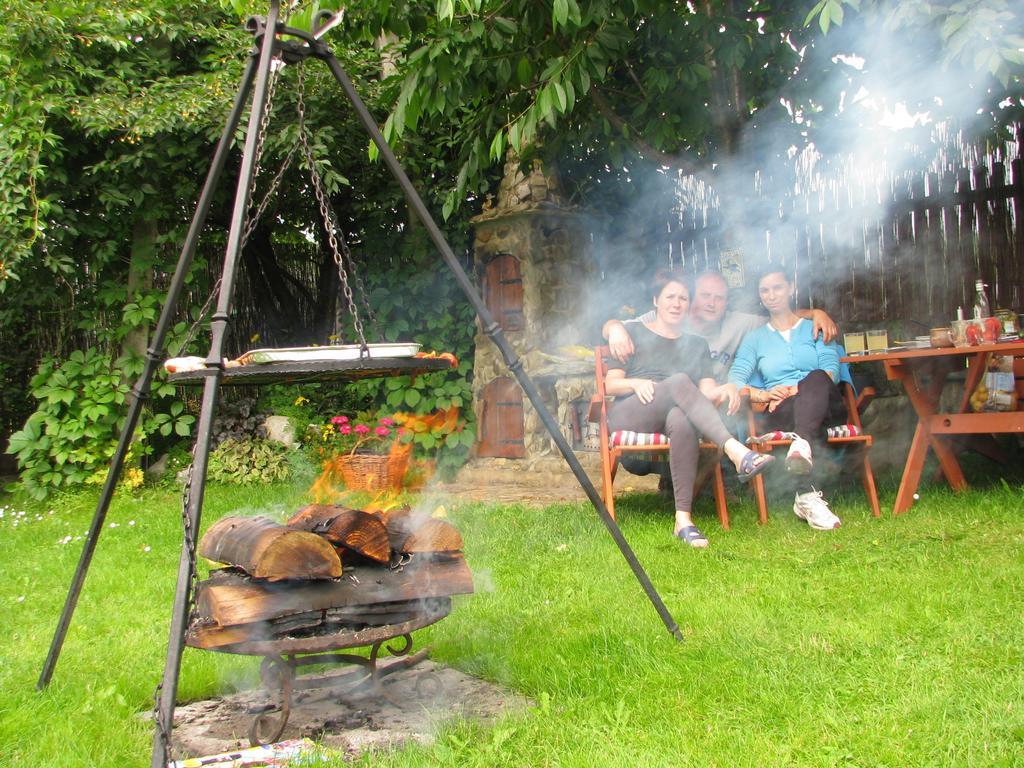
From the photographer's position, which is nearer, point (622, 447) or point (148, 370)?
point (148, 370)

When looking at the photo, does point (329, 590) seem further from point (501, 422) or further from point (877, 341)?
point (501, 422)

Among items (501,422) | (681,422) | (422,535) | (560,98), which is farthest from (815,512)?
(501,422)

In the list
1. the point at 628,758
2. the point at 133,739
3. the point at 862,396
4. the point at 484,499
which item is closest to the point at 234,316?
the point at 484,499

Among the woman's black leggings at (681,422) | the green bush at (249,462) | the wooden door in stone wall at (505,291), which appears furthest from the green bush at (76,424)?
the woman's black leggings at (681,422)

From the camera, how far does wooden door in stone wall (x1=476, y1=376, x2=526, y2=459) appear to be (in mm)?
7062

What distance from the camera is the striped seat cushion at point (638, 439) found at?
14.0 ft

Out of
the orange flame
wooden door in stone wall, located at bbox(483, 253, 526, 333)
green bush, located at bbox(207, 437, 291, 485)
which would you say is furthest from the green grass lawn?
wooden door in stone wall, located at bbox(483, 253, 526, 333)

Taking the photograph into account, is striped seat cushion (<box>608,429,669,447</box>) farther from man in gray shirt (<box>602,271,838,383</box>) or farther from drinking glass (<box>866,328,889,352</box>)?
drinking glass (<box>866,328,889,352</box>)

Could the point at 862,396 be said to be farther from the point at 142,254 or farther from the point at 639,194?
the point at 142,254

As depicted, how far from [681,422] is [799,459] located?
60cm

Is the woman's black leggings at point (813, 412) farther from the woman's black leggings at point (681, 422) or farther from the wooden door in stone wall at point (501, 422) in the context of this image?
the wooden door in stone wall at point (501, 422)

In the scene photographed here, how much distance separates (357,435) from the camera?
711cm

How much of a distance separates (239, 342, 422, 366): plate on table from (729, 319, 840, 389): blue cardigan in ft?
9.25

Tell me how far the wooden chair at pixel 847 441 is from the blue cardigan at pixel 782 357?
149mm
